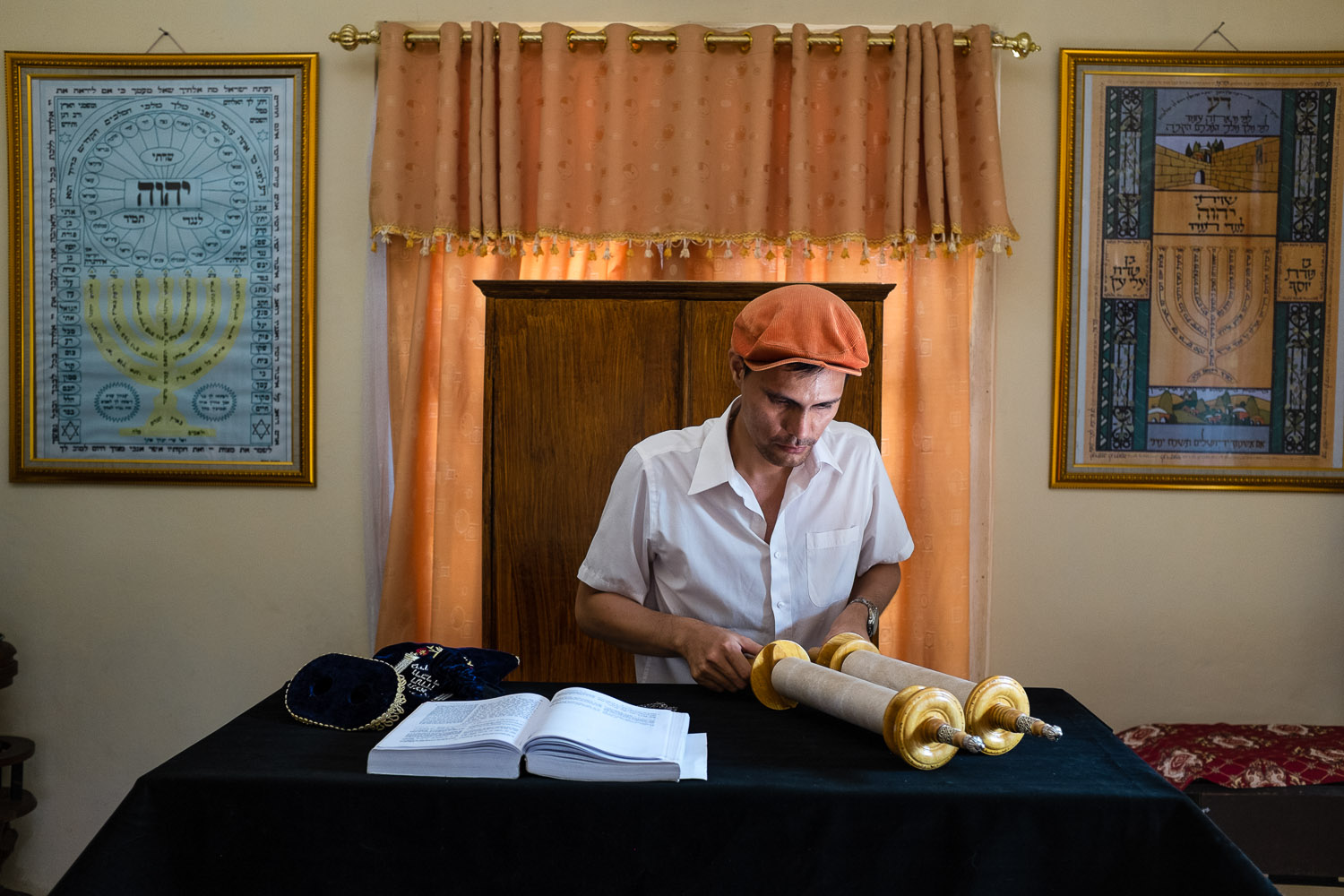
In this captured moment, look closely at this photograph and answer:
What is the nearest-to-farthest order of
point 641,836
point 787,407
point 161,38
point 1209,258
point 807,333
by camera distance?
point 641,836, point 807,333, point 787,407, point 1209,258, point 161,38

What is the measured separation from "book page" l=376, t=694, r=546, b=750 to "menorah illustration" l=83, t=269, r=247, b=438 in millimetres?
2332

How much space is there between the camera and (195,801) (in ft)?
4.58

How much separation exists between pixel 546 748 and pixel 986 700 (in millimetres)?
669

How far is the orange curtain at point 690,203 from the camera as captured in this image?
10.7 ft

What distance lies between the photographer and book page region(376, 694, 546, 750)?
143 cm

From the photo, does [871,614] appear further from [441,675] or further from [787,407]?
[441,675]

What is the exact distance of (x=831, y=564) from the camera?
7.55 feet

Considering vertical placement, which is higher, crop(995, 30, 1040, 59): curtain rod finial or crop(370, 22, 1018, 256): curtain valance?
crop(995, 30, 1040, 59): curtain rod finial

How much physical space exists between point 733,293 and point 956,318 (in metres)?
0.90

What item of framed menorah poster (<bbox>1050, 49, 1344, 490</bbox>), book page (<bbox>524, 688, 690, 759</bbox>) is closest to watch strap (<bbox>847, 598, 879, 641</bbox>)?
book page (<bbox>524, 688, 690, 759</bbox>)

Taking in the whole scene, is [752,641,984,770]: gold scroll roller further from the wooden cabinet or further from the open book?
the wooden cabinet

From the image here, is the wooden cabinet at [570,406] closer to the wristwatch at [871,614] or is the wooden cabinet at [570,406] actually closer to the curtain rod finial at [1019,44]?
the wristwatch at [871,614]

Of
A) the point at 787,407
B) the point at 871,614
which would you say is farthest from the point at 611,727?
the point at 871,614

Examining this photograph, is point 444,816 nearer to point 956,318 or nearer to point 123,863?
point 123,863
